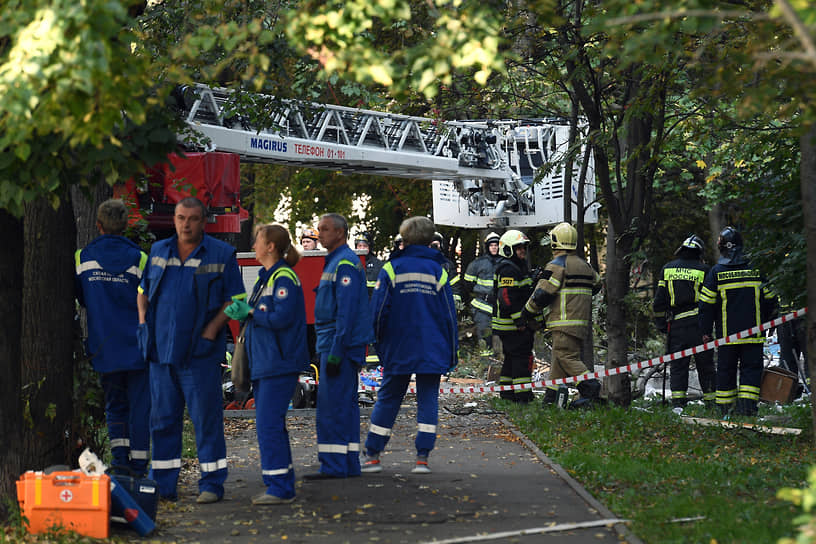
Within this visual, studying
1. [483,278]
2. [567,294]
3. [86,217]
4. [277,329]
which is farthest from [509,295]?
[277,329]

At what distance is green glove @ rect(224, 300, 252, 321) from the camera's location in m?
7.39

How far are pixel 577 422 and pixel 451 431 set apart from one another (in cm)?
130

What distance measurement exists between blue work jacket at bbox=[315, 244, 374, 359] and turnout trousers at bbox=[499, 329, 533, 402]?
5511mm

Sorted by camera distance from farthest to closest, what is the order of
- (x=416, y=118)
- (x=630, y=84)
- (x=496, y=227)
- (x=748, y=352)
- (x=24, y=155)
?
(x=496, y=227) → (x=416, y=118) → (x=630, y=84) → (x=748, y=352) → (x=24, y=155)

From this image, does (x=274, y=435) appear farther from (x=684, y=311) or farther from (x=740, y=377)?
A: (x=684, y=311)

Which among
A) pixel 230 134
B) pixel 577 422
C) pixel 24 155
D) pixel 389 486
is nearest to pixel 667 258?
pixel 230 134

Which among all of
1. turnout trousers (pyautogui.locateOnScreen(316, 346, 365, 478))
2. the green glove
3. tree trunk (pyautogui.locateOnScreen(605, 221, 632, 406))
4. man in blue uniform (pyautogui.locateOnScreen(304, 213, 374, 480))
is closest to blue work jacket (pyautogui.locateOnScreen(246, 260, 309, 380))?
the green glove

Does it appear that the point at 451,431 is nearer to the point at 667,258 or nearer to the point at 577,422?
the point at 577,422

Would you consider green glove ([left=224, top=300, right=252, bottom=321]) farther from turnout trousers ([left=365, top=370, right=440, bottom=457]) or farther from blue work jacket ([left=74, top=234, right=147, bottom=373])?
turnout trousers ([left=365, top=370, right=440, bottom=457])

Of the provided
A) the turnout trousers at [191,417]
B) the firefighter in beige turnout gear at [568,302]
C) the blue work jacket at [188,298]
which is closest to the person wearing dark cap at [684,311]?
the firefighter in beige turnout gear at [568,302]

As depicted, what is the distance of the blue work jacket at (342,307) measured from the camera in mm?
8055

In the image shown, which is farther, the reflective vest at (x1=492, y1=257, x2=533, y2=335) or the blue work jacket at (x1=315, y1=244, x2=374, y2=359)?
the reflective vest at (x1=492, y1=257, x2=533, y2=335)

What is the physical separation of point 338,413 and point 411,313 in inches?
42.0

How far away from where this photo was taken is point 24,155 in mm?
5465
